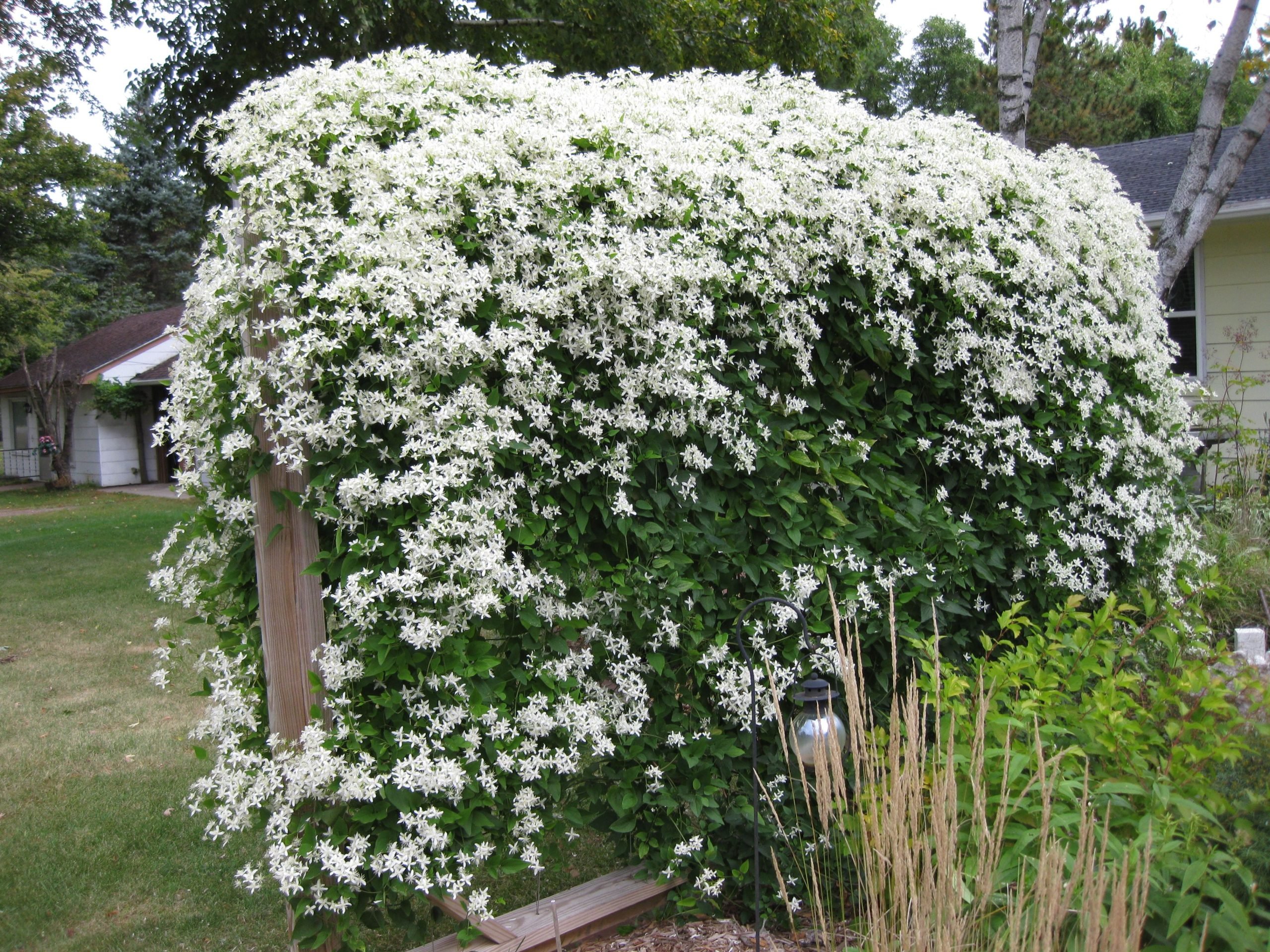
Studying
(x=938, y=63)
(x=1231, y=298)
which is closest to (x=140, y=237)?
(x=938, y=63)

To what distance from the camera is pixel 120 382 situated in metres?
20.2

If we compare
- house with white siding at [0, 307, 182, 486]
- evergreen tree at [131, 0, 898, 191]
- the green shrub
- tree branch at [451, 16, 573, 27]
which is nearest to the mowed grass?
the green shrub

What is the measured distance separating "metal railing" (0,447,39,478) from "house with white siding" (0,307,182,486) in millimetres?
53

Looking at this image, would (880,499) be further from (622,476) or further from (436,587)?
(436,587)

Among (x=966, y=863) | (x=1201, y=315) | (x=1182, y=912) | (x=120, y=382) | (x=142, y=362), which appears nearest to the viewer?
(x=1182, y=912)

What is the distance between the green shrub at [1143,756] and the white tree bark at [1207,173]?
14.3 feet

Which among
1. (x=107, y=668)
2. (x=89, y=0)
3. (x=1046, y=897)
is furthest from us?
(x=89, y=0)

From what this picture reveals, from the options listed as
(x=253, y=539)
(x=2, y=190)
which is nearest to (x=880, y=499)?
(x=253, y=539)

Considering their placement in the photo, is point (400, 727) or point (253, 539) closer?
point (400, 727)

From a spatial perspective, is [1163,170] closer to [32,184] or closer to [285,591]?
[285,591]

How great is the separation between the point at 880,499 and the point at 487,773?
1.58 m

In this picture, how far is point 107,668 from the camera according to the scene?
20.5 ft

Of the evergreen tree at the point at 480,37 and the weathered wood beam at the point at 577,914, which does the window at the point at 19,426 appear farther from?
the weathered wood beam at the point at 577,914

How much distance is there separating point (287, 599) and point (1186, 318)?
389 inches
